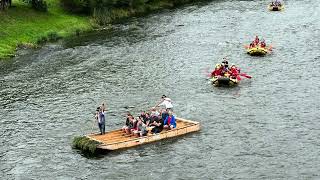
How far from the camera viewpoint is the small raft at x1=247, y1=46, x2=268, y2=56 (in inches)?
2795

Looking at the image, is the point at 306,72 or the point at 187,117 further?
the point at 306,72

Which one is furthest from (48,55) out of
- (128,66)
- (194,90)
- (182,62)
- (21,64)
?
(194,90)

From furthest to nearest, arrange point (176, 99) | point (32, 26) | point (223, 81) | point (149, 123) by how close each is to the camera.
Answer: point (32, 26), point (223, 81), point (176, 99), point (149, 123)

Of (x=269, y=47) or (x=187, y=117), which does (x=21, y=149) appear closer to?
(x=187, y=117)

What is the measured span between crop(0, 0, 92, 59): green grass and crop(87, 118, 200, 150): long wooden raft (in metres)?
32.9

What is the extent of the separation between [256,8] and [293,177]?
7068cm

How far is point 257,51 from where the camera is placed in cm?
7112

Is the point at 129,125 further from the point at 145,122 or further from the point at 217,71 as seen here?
the point at 217,71

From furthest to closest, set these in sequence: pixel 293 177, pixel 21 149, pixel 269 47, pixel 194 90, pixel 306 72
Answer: pixel 269 47, pixel 306 72, pixel 194 90, pixel 21 149, pixel 293 177

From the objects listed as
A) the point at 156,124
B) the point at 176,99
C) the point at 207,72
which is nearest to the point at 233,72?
the point at 207,72

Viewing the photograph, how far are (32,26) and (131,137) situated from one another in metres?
45.9

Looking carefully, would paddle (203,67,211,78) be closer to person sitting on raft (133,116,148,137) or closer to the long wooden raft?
the long wooden raft

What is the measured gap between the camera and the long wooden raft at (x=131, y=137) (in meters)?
43.8

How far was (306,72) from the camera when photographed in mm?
63500
